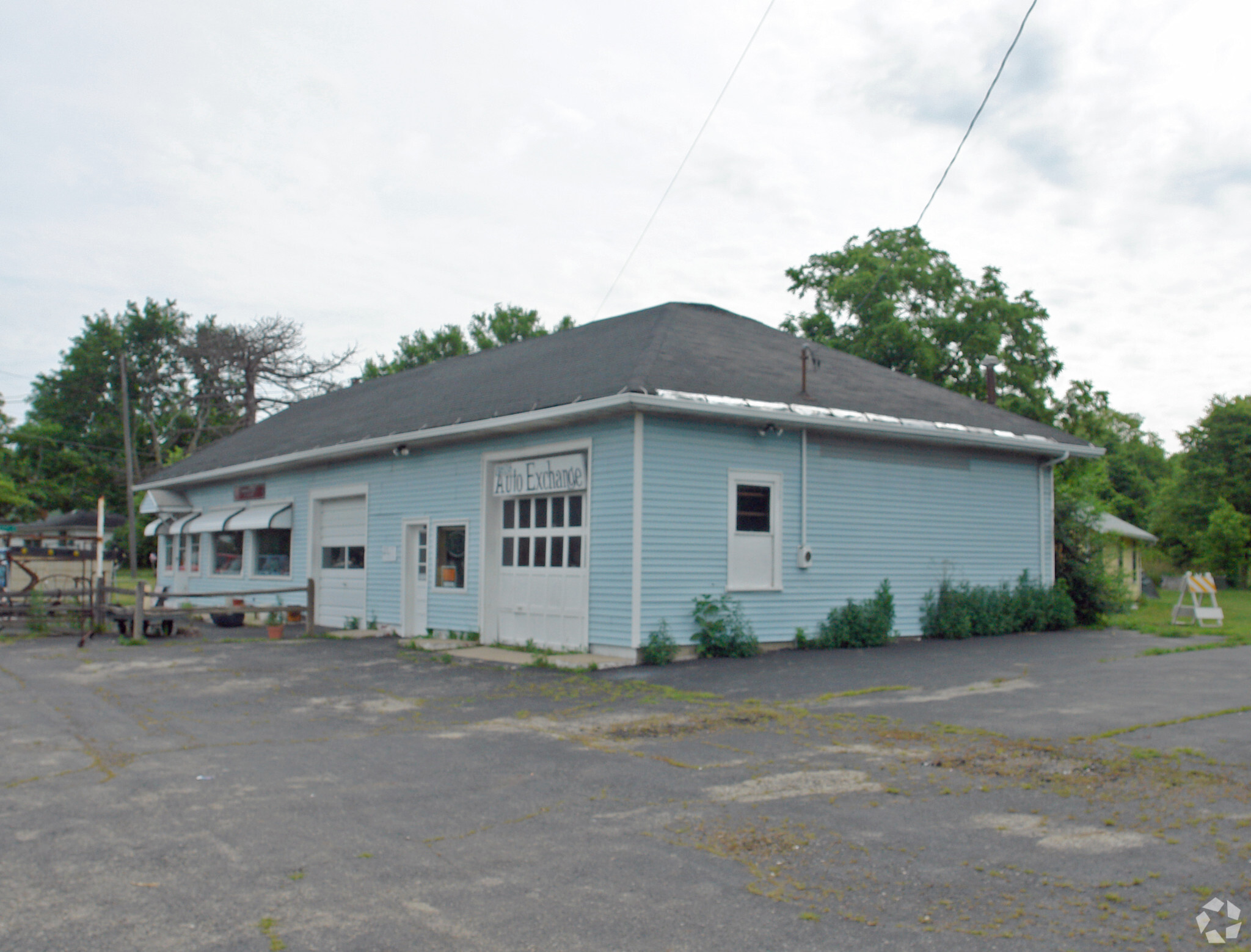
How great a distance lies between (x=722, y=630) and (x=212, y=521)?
15.7m

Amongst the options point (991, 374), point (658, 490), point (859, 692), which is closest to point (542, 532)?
point (658, 490)

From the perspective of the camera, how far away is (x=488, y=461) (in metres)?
15.1

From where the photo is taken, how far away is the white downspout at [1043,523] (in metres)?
17.5

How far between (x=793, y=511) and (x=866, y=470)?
64.6 inches

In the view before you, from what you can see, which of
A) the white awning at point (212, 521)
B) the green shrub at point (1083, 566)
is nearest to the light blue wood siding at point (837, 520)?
the green shrub at point (1083, 566)

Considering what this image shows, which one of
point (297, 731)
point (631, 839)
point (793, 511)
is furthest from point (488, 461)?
point (631, 839)

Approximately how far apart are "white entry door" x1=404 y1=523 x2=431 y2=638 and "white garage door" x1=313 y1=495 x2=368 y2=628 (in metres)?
1.65

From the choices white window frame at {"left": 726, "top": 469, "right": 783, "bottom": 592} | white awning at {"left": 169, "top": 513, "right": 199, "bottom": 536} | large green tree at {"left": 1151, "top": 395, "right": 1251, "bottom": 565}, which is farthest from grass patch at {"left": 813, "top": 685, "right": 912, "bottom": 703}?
large green tree at {"left": 1151, "top": 395, "right": 1251, "bottom": 565}

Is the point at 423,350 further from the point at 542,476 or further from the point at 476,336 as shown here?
the point at 542,476

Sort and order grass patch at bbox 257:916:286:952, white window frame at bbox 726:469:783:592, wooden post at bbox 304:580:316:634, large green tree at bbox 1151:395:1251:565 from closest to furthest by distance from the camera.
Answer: grass patch at bbox 257:916:286:952 < white window frame at bbox 726:469:783:592 < wooden post at bbox 304:580:316:634 < large green tree at bbox 1151:395:1251:565

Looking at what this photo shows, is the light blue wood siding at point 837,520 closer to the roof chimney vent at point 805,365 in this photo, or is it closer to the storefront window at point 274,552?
the roof chimney vent at point 805,365

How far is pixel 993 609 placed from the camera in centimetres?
1642

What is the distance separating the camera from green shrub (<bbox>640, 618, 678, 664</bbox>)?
12.4 meters

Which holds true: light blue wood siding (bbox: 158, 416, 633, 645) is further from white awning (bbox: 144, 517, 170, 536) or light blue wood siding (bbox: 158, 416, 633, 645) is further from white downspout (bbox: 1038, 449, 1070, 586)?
white downspout (bbox: 1038, 449, 1070, 586)
